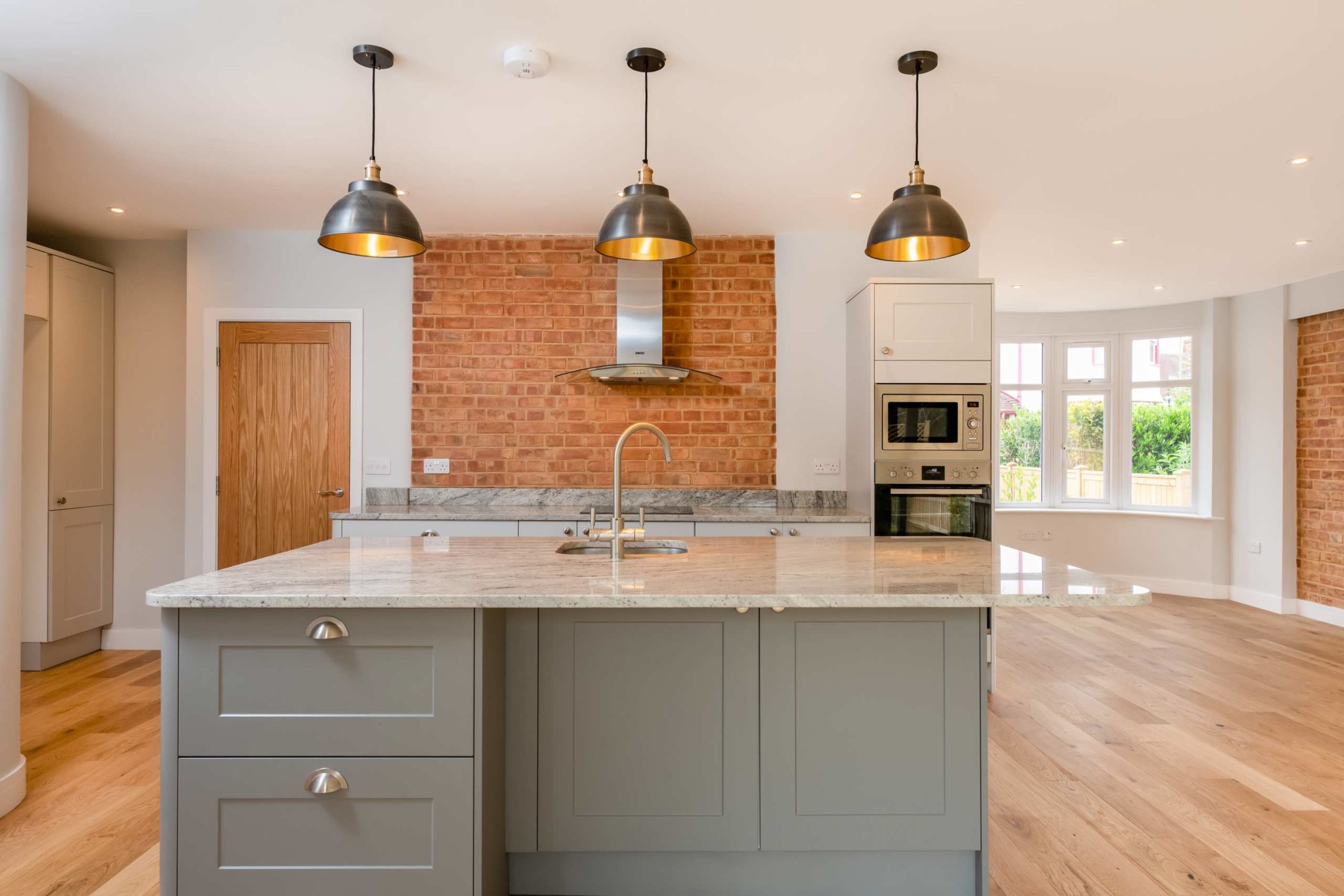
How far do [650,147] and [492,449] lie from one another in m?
2.07

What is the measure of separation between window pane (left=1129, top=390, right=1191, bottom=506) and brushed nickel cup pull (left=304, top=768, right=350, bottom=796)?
712 centimetres

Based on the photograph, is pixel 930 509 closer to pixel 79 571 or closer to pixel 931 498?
pixel 931 498

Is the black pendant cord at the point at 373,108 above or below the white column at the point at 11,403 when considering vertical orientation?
above

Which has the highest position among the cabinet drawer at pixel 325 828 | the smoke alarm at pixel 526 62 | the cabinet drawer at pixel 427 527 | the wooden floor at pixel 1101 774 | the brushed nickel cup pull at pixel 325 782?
the smoke alarm at pixel 526 62

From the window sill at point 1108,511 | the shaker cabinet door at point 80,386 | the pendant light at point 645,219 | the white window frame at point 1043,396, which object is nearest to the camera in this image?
the pendant light at point 645,219

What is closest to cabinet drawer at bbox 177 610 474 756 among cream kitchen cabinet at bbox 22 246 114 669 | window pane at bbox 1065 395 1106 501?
cream kitchen cabinet at bbox 22 246 114 669

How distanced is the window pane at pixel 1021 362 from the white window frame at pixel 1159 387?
72cm

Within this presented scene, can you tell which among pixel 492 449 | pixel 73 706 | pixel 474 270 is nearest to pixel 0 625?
pixel 73 706

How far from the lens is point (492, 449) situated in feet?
14.8

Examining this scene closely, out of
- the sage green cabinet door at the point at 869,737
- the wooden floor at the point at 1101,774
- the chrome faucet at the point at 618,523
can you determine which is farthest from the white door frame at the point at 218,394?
the sage green cabinet door at the point at 869,737

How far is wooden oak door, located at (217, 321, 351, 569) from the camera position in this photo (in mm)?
4434

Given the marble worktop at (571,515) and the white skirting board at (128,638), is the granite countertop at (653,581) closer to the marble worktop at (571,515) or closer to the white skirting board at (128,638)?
the marble worktop at (571,515)

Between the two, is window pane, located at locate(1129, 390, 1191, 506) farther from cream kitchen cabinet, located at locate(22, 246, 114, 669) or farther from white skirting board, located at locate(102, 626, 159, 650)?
cream kitchen cabinet, located at locate(22, 246, 114, 669)

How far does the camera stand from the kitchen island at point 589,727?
1.67 m
